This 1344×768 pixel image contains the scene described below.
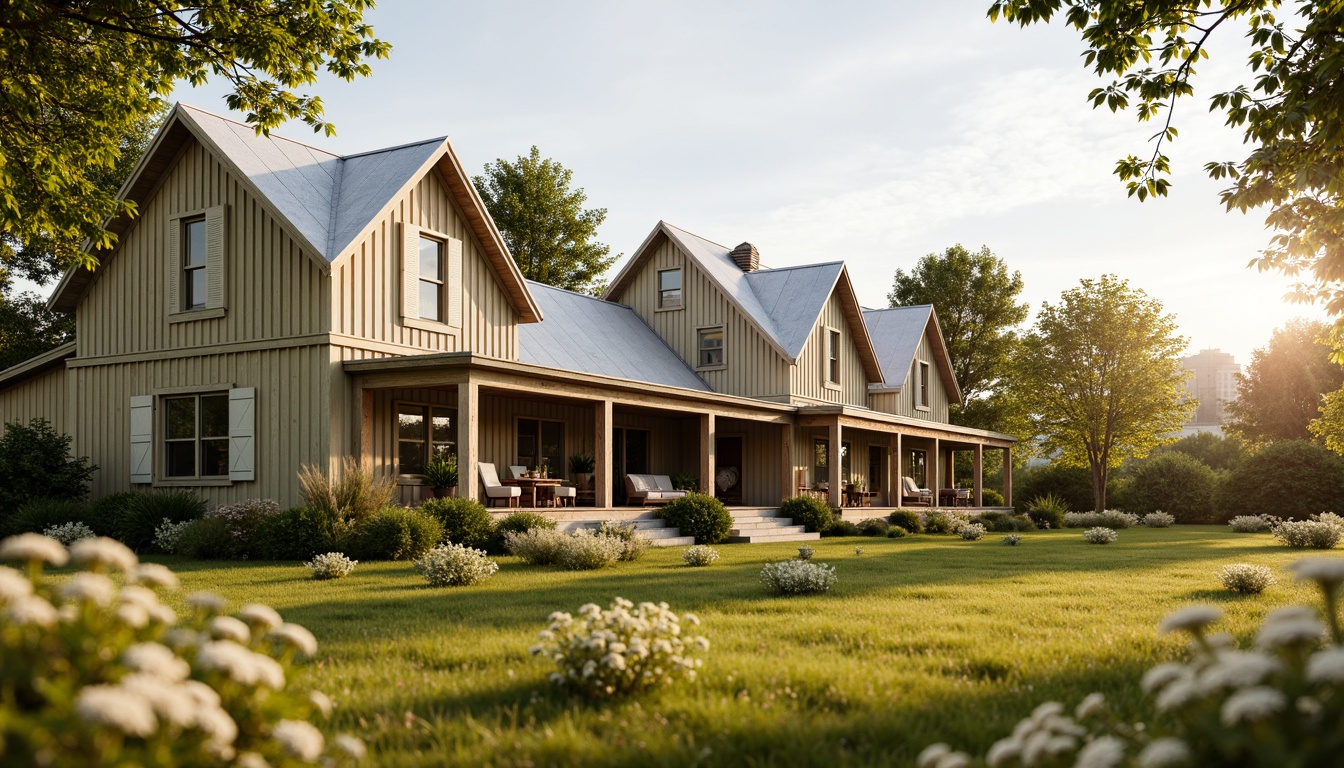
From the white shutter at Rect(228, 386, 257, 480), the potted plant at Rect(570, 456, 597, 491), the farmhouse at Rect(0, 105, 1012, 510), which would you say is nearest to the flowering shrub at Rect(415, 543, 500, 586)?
the farmhouse at Rect(0, 105, 1012, 510)

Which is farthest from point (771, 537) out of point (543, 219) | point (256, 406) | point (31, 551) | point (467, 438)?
point (543, 219)

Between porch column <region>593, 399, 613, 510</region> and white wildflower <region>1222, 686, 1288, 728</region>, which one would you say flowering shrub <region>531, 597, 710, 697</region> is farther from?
porch column <region>593, 399, 613, 510</region>

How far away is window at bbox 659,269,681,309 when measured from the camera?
30.9 metres

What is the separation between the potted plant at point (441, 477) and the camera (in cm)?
1948

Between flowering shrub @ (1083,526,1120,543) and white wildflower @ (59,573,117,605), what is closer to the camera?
white wildflower @ (59,573,117,605)

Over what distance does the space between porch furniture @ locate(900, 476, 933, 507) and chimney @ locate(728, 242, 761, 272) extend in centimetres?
888

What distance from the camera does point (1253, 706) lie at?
231 cm

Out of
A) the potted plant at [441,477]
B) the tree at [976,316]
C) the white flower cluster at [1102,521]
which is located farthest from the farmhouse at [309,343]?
the tree at [976,316]

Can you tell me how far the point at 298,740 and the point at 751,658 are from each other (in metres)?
4.05

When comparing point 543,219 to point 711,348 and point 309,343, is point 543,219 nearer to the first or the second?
point 711,348

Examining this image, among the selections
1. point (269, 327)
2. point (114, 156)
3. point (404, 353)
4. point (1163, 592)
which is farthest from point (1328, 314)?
point (114, 156)

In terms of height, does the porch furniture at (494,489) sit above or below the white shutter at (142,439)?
below

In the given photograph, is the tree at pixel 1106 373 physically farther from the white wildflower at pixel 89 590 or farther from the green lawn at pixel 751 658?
the white wildflower at pixel 89 590

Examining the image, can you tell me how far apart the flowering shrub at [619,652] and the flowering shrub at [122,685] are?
7.31 ft
